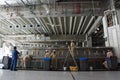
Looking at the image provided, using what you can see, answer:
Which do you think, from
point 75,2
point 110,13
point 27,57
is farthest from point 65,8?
point 27,57

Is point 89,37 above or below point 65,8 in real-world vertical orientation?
below

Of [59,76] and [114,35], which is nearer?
[59,76]

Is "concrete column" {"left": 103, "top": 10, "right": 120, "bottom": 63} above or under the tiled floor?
above

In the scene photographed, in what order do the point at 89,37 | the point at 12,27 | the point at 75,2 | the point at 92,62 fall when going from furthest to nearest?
the point at 89,37, the point at 12,27, the point at 75,2, the point at 92,62

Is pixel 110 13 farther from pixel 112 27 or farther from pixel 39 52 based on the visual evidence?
pixel 39 52

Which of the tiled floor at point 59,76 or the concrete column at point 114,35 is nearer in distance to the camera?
the tiled floor at point 59,76

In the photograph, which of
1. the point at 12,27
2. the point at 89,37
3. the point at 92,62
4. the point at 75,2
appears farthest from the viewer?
the point at 89,37

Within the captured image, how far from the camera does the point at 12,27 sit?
1306cm

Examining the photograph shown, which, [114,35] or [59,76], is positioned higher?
[114,35]

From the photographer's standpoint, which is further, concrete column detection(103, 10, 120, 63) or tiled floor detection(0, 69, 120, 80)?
concrete column detection(103, 10, 120, 63)

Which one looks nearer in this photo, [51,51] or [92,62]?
[92,62]

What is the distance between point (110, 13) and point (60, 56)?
15.1 ft

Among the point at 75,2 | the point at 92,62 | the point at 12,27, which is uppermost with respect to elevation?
the point at 75,2

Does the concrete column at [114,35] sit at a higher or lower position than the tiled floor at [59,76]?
higher
